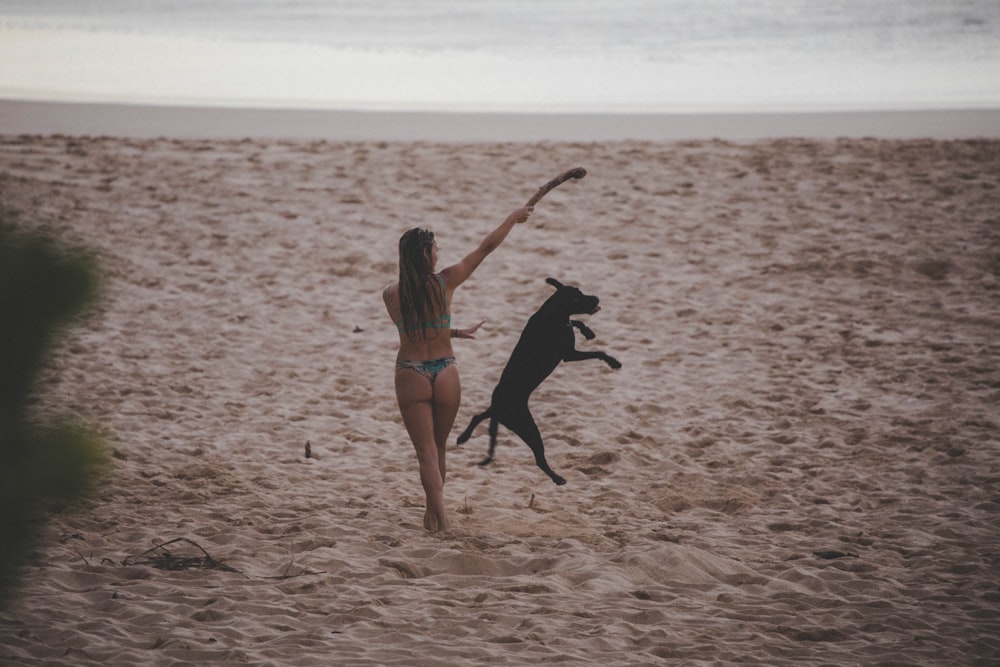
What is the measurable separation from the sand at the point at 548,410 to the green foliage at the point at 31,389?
0.07 meters

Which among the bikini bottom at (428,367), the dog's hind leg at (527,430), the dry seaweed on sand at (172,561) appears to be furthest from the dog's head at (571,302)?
the dry seaweed on sand at (172,561)

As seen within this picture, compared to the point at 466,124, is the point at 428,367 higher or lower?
lower

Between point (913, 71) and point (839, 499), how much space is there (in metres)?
19.7

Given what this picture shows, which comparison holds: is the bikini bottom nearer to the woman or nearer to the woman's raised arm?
the woman

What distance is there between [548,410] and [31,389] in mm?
6369

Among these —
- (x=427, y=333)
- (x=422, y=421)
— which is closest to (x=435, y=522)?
(x=422, y=421)

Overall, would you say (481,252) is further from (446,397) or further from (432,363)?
(446,397)

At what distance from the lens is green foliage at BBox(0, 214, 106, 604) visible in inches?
67.6

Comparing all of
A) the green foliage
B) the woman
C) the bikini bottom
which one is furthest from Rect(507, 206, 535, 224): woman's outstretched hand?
the green foliage

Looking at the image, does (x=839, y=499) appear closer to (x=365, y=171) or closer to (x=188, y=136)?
(x=365, y=171)

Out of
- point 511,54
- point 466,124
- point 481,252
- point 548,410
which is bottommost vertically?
point 548,410

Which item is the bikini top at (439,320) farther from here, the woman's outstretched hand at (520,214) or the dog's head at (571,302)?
the dog's head at (571,302)

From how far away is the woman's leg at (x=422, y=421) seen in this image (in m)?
5.52

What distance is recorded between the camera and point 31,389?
1859mm
